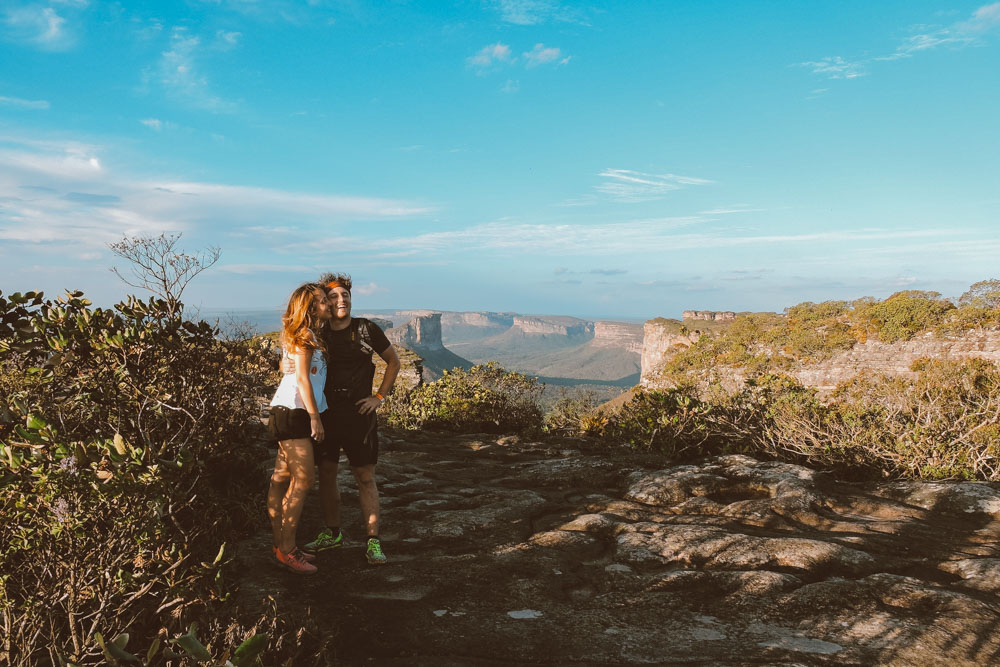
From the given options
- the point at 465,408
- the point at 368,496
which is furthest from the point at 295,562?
the point at 465,408

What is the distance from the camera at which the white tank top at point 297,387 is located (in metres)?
4.09

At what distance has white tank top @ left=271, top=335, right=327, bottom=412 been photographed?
4090 millimetres

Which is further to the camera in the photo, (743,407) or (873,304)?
(873,304)

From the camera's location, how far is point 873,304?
19047mm

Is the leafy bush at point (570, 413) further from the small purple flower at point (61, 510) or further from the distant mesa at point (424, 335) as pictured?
the distant mesa at point (424, 335)

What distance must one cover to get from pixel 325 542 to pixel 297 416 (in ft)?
4.00

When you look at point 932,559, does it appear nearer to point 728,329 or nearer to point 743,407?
point 743,407

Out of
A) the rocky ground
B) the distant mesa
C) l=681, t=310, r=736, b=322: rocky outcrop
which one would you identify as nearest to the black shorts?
the rocky ground

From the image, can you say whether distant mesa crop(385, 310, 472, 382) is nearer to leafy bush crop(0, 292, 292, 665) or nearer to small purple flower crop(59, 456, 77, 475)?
leafy bush crop(0, 292, 292, 665)

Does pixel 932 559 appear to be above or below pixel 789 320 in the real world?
below

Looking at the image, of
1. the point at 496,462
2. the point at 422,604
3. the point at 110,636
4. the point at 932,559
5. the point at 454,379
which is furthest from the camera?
the point at 454,379

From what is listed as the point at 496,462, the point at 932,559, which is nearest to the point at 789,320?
the point at 496,462

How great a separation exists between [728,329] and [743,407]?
13.2m

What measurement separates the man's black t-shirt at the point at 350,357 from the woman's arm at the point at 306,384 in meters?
0.38
